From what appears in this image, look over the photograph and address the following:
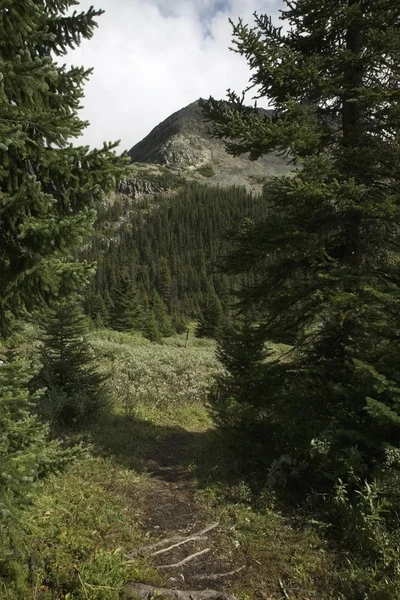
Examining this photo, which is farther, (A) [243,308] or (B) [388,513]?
(A) [243,308]

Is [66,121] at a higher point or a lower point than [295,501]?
higher

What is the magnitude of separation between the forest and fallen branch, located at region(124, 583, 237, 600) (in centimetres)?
2

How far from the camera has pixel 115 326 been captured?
4509cm

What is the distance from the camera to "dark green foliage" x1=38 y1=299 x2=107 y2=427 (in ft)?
31.7

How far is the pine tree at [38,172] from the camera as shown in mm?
3484

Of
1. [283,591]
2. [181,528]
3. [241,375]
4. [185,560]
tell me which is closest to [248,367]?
[241,375]

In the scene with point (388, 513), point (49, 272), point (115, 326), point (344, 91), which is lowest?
point (115, 326)

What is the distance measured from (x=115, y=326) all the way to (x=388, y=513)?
41990mm

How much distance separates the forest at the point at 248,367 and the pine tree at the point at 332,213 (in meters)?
0.04

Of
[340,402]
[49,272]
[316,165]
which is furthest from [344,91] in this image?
[49,272]

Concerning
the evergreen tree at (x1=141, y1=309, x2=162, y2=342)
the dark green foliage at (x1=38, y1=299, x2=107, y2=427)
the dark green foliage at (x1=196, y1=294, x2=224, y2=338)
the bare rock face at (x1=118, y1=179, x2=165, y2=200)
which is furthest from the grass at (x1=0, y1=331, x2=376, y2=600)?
the bare rock face at (x1=118, y1=179, x2=165, y2=200)

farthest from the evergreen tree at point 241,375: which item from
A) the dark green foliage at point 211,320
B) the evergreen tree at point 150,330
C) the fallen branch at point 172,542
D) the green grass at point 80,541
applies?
the dark green foliage at point 211,320

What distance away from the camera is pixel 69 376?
33.4 feet

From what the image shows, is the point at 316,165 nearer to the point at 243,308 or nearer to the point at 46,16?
the point at 243,308
